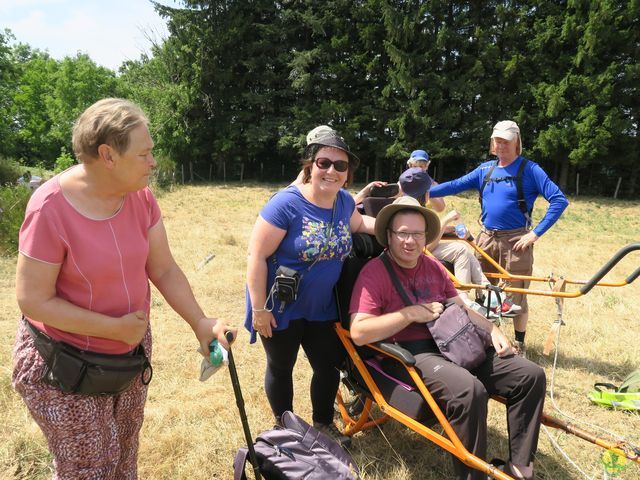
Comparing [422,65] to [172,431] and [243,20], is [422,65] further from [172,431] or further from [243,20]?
[172,431]

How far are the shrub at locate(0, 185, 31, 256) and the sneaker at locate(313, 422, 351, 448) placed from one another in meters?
7.52

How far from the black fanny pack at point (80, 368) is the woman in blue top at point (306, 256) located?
99 cm

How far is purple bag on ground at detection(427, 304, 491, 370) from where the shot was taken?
249cm

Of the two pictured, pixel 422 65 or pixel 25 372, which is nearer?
pixel 25 372

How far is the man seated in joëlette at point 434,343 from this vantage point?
7.38 ft

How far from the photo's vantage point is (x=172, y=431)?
3.16 meters

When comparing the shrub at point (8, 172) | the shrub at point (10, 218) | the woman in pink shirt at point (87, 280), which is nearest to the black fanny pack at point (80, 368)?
the woman in pink shirt at point (87, 280)

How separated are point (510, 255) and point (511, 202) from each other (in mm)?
495

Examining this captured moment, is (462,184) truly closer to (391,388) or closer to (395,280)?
(395,280)

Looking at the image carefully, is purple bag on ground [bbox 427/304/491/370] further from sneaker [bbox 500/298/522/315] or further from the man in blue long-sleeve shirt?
the man in blue long-sleeve shirt

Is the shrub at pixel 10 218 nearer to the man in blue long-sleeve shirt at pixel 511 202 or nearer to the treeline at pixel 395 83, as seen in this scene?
the man in blue long-sleeve shirt at pixel 511 202

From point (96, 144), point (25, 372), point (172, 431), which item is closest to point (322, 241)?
point (96, 144)

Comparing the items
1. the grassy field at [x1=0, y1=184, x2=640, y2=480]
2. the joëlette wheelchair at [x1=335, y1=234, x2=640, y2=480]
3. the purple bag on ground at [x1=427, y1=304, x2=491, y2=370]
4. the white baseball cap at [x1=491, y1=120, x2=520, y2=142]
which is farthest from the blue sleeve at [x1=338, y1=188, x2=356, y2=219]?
the white baseball cap at [x1=491, y1=120, x2=520, y2=142]

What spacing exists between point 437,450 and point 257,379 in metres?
1.71
